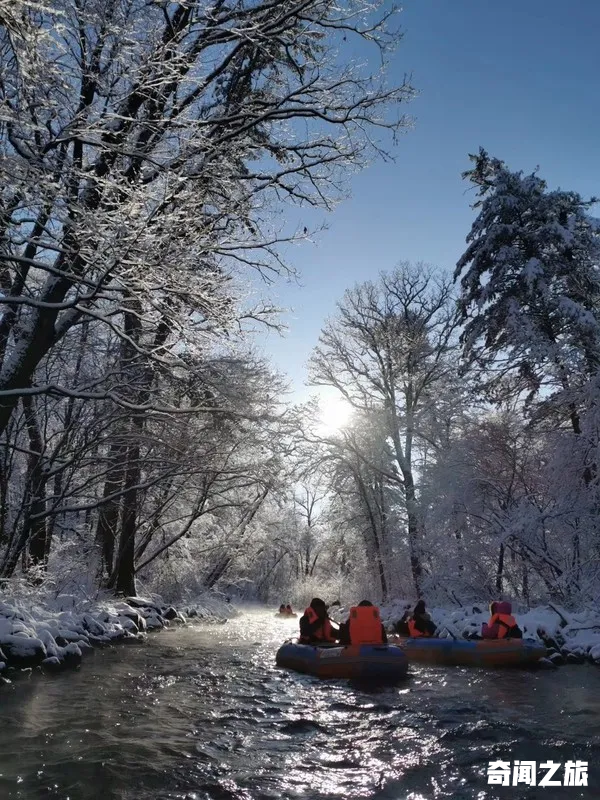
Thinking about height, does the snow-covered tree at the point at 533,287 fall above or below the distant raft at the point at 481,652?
above

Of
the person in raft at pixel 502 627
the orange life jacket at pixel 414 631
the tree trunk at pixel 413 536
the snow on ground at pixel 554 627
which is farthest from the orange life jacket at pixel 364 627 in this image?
the tree trunk at pixel 413 536

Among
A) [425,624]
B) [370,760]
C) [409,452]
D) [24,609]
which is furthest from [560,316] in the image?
[24,609]

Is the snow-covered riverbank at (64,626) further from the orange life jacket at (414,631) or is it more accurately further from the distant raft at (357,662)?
the orange life jacket at (414,631)

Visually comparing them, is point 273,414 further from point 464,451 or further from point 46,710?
point 464,451

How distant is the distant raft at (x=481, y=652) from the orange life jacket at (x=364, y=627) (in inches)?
58.9

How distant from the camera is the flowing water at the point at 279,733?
15.9 feet

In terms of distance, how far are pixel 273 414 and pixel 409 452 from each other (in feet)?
34.4

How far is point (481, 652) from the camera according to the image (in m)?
10.9

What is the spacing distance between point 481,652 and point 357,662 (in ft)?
9.04

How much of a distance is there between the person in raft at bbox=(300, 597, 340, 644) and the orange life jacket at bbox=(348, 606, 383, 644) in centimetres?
101

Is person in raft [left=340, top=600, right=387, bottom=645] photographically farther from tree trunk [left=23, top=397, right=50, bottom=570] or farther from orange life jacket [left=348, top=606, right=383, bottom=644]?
tree trunk [left=23, top=397, right=50, bottom=570]

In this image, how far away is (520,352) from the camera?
1509cm

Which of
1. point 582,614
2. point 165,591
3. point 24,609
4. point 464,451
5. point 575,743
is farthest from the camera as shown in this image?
point 165,591

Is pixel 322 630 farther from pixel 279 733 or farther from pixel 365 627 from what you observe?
pixel 279 733
